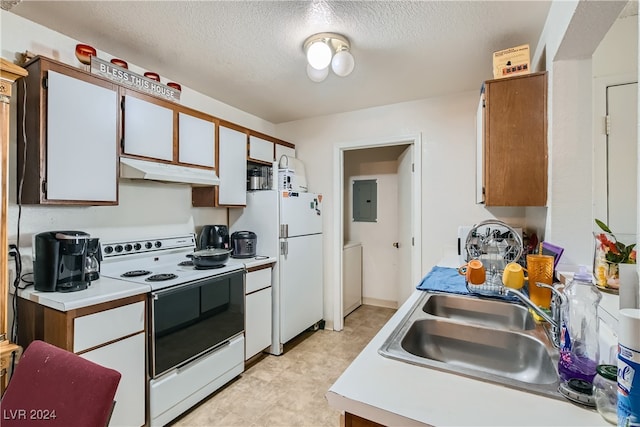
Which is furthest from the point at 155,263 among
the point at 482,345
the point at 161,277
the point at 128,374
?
the point at 482,345

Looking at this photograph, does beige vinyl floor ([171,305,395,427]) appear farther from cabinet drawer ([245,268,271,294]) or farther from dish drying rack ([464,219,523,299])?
dish drying rack ([464,219,523,299])

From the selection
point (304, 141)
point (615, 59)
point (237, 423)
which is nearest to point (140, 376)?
point (237, 423)

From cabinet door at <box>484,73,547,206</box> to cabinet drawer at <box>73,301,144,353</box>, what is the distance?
6.84 feet

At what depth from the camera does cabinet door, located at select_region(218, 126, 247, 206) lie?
8.43ft

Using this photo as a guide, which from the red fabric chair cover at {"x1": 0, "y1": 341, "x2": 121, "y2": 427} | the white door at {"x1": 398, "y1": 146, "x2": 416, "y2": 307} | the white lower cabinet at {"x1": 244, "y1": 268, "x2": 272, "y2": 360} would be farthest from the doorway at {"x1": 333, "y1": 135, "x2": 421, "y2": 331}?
the red fabric chair cover at {"x1": 0, "y1": 341, "x2": 121, "y2": 427}

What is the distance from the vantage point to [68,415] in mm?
838

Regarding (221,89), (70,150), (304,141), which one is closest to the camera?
(70,150)

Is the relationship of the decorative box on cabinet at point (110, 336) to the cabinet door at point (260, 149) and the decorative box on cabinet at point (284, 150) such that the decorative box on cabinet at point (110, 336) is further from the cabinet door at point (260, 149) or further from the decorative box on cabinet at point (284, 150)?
the decorative box on cabinet at point (284, 150)

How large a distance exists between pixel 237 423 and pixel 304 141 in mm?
2749

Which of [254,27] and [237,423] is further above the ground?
[254,27]

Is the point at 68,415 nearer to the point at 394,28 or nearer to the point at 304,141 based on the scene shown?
the point at 394,28

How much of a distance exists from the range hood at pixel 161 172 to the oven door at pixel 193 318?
0.74 metres

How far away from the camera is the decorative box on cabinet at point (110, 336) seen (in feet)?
4.62

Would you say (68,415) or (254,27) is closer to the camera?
(68,415)
